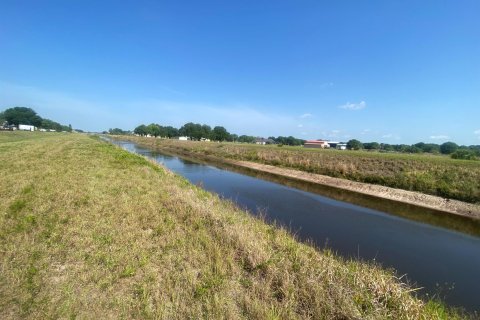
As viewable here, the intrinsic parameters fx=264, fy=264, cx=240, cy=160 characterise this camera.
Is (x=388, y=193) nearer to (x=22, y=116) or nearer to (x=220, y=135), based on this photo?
(x=220, y=135)

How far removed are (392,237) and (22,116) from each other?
164917 millimetres

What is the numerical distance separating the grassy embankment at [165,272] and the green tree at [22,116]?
155 m

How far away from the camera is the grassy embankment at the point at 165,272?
4.59 m

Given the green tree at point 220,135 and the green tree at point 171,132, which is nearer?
the green tree at point 220,135

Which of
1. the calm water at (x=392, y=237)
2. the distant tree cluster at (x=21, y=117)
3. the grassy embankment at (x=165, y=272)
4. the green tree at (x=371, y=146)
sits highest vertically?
the distant tree cluster at (x=21, y=117)

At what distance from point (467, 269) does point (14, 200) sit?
53.4 ft

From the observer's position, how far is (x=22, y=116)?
12938 centimetres

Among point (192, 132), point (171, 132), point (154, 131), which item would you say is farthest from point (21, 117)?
point (192, 132)

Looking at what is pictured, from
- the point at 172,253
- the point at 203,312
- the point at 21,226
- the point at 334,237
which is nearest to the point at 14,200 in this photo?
the point at 21,226

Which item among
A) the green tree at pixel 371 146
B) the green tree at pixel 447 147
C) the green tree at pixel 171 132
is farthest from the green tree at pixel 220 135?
the green tree at pixel 447 147

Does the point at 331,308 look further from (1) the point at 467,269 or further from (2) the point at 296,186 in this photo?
(2) the point at 296,186

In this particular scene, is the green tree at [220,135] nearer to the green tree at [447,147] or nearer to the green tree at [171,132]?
the green tree at [171,132]

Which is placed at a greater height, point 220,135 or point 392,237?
point 220,135

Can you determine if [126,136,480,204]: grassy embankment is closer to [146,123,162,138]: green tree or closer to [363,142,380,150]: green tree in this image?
[363,142,380,150]: green tree
